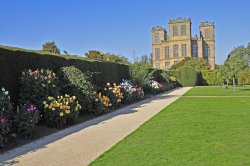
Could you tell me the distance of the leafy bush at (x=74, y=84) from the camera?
1228 centimetres

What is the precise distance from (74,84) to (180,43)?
83.4 metres

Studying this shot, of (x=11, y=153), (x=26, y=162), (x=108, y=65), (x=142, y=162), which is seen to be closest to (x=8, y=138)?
(x=11, y=153)

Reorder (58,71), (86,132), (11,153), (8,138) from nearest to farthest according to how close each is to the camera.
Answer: (11,153) < (8,138) < (86,132) < (58,71)

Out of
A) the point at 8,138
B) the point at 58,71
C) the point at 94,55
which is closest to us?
the point at 8,138

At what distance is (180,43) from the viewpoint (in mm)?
93562

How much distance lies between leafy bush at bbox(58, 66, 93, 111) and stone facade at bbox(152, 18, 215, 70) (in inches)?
3215

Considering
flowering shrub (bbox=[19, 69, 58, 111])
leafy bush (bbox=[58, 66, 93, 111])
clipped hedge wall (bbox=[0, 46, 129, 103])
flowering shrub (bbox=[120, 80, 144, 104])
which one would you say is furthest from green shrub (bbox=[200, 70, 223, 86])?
flowering shrub (bbox=[19, 69, 58, 111])

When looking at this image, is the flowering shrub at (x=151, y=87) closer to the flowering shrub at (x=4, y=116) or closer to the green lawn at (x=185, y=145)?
the green lawn at (x=185, y=145)

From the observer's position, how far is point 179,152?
20.9ft

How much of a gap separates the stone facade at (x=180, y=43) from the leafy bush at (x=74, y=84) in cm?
8165

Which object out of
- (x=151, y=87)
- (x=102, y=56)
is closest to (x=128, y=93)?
(x=151, y=87)

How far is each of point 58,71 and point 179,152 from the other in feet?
22.8

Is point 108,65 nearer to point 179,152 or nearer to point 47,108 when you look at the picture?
point 47,108

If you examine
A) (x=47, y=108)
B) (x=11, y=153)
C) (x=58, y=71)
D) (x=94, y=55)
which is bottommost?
(x=11, y=153)
